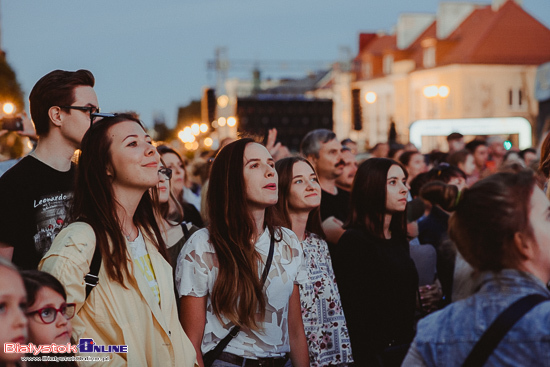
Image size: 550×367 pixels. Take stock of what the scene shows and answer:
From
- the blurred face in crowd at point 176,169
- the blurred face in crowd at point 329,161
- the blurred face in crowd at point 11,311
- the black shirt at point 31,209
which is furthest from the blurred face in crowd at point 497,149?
the blurred face in crowd at point 11,311

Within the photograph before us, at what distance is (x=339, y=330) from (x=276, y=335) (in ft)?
2.81

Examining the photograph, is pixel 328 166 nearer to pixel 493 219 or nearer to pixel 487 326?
pixel 493 219

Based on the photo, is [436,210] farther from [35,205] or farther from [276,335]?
[35,205]

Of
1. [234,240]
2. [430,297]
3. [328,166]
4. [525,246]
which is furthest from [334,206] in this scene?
[525,246]

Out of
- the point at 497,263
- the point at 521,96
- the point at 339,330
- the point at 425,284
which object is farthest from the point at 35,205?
the point at 521,96

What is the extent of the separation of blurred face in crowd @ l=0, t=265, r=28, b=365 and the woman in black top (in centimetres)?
284

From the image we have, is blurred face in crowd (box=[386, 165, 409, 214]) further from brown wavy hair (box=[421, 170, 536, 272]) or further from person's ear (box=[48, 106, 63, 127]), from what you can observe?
brown wavy hair (box=[421, 170, 536, 272])

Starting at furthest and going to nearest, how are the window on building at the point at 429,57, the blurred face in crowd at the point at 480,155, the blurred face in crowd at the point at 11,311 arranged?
the window on building at the point at 429,57
the blurred face in crowd at the point at 480,155
the blurred face in crowd at the point at 11,311

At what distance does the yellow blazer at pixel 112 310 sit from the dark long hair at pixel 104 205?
53mm

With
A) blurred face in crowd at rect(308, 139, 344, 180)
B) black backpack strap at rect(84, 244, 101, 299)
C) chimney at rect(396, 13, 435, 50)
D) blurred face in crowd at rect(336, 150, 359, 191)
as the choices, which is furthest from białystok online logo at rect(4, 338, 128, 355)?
chimney at rect(396, 13, 435, 50)

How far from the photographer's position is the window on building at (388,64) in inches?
1986

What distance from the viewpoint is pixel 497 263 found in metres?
2.12

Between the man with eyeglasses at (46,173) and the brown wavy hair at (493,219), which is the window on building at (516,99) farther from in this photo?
the brown wavy hair at (493,219)

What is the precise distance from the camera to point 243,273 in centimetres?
346
